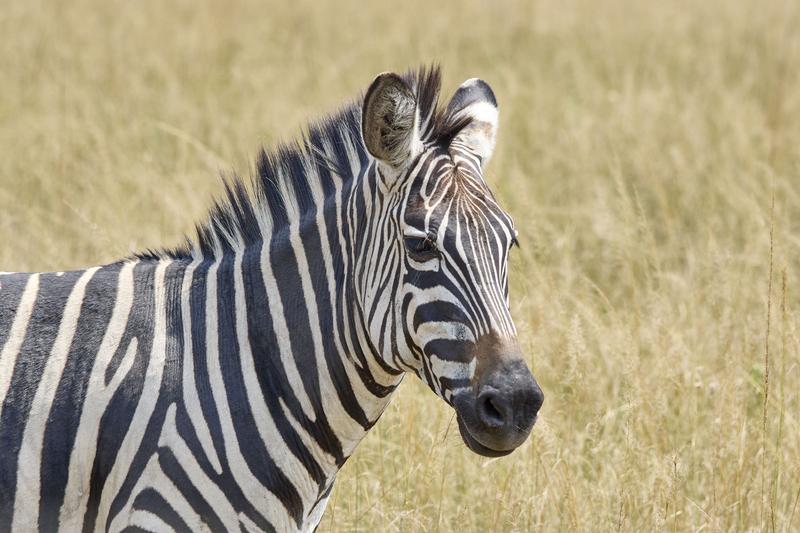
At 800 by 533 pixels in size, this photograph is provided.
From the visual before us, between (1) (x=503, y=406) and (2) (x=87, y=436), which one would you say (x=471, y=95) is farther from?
(2) (x=87, y=436)

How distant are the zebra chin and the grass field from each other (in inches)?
55.4

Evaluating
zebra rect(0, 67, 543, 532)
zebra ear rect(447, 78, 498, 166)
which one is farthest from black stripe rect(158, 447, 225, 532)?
zebra ear rect(447, 78, 498, 166)

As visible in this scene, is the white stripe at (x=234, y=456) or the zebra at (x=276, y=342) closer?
the zebra at (x=276, y=342)

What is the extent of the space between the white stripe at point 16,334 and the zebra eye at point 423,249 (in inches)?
52.7

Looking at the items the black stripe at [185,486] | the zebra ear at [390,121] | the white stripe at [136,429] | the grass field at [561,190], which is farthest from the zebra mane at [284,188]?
the grass field at [561,190]

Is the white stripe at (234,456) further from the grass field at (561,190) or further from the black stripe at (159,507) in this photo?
the grass field at (561,190)

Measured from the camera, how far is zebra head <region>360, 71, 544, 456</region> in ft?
10.4

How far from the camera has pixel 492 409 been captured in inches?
124

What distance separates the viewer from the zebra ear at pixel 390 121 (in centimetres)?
336

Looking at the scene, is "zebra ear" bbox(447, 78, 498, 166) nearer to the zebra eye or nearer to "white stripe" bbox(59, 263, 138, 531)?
the zebra eye

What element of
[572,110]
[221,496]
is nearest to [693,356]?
[221,496]

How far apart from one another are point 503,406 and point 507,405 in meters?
0.01

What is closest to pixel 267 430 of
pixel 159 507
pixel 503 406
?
pixel 159 507

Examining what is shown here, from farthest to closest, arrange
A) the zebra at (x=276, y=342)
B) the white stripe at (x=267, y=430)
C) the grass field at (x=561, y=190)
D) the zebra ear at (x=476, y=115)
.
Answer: the grass field at (x=561, y=190), the zebra ear at (x=476, y=115), the white stripe at (x=267, y=430), the zebra at (x=276, y=342)
